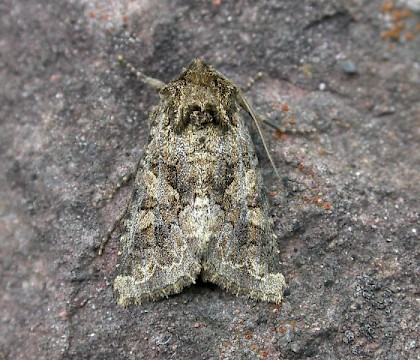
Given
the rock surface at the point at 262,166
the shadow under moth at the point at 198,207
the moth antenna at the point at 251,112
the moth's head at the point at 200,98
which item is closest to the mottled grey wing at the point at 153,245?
the shadow under moth at the point at 198,207

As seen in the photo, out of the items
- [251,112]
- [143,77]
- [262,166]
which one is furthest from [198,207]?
[143,77]

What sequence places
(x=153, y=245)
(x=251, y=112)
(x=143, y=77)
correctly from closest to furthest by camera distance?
(x=153, y=245) < (x=251, y=112) < (x=143, y=77)

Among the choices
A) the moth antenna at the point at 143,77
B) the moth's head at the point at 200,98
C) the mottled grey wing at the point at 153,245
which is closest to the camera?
the mottled grey wing at the point at 153,245

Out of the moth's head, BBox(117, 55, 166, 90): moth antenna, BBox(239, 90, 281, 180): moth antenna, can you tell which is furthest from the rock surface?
the moth's head

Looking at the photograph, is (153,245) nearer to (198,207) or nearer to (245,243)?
(198,207)

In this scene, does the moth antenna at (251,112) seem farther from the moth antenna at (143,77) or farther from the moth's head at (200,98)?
the moth antenna at (143,77)

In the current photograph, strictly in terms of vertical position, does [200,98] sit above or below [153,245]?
above

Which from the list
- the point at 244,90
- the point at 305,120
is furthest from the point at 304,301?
the point at 244,90
